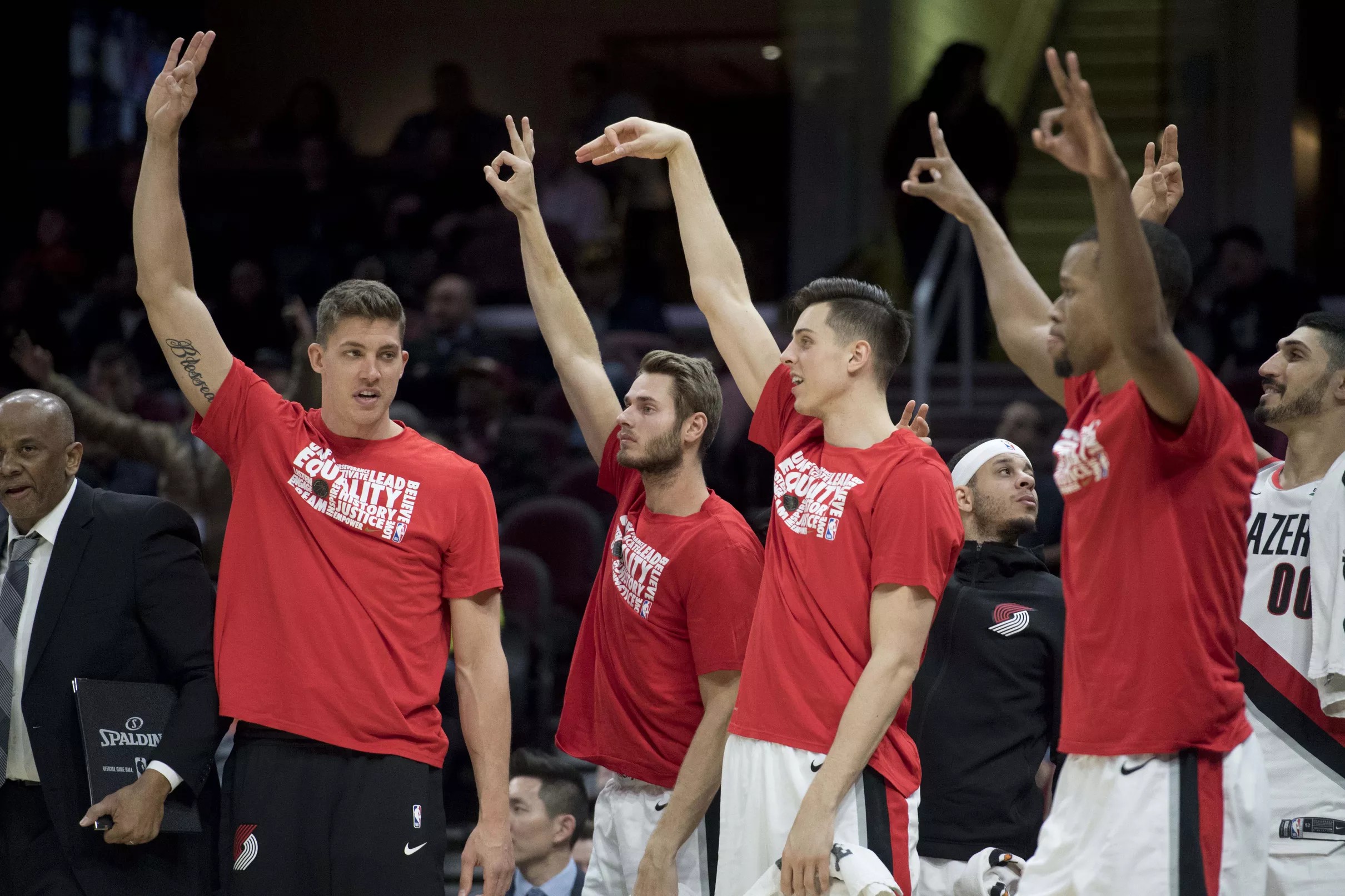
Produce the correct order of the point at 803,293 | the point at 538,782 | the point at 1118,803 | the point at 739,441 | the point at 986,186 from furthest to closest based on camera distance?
the point at 986,186 → the point at 739,441 → the point at 538,782 → the point at 803,293 → the point at 1118,803

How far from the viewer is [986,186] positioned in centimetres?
967

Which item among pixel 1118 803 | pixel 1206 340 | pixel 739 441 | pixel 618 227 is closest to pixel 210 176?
pixel 618 227

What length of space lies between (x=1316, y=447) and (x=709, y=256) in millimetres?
1786

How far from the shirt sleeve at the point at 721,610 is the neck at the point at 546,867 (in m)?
1.89

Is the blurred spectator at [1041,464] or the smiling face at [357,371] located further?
the blurred spectator at [1041,464]

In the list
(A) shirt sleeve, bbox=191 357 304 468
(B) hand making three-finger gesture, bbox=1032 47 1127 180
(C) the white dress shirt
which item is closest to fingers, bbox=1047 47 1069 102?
(B) hand making three-finger gesture, bbox=1032 47 1127 180

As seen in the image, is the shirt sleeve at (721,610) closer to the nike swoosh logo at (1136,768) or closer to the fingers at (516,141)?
the nike swoosh logo at (1136,768)

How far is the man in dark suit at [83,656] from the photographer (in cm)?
385

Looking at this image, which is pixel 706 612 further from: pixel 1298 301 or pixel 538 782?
pixel 1298 301

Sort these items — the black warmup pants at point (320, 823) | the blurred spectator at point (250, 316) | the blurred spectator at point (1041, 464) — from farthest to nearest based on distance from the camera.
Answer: the blurred spectator at point (250, 316), the blurred spectator at point (1041, 464), the black warmup pants at point (320, 823)

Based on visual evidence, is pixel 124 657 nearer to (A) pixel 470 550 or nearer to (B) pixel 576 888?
(A) pixel 470 550

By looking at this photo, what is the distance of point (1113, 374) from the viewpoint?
10.0ft

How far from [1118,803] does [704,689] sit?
1223 mm

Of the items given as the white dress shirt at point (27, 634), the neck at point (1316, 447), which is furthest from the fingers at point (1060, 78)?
the white dress shirt at point (27, 634)
